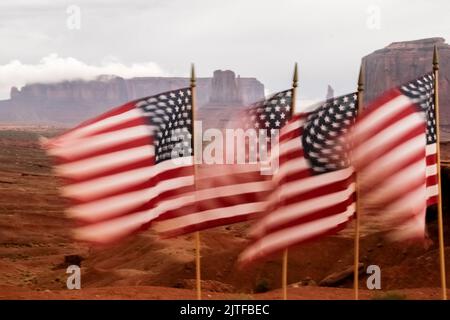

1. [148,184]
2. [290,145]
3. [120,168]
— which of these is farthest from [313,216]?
[120,168]

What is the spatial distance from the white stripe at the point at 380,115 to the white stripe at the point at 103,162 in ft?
11.6

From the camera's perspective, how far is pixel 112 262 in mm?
31281

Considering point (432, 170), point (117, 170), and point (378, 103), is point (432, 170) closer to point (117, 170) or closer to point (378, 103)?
point (378, 103)

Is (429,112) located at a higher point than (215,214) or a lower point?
higher

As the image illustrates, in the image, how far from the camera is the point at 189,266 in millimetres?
24234

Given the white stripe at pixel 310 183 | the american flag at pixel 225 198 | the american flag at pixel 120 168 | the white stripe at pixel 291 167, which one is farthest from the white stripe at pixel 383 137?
the american flag at pixel 120 168

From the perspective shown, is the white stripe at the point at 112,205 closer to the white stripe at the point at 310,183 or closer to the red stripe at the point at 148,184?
the red stripe at the point at 148,184

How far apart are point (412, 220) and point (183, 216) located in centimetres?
388

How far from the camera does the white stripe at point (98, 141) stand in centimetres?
880

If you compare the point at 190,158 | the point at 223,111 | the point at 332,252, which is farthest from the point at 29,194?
the point at 223,111

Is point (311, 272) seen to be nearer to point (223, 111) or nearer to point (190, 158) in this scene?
point (190, 158)

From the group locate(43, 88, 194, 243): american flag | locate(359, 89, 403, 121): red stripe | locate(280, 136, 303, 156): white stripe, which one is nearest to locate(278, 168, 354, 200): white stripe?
locate(280, 136, 303, 156): white stripe

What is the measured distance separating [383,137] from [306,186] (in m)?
1.54

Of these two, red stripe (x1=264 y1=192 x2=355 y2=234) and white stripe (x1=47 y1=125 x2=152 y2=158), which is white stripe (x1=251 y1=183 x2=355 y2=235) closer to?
red stripe (x1=264 y1=192 x2=355 y2=234)
